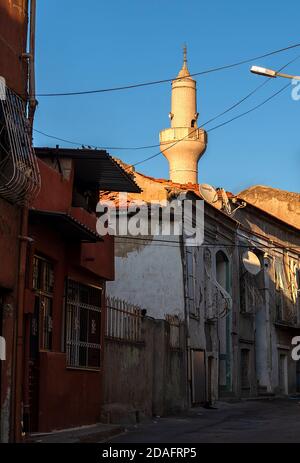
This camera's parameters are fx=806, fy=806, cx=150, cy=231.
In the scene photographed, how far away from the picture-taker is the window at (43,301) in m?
14.0

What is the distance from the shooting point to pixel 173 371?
73.4ft

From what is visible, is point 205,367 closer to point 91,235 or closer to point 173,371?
point 173,371

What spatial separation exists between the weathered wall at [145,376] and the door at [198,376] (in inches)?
41.4

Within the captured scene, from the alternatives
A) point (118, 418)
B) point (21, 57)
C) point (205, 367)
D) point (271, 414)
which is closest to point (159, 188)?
point (205, 367)

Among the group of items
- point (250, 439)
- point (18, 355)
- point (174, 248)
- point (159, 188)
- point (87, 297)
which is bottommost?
point (250, 439)

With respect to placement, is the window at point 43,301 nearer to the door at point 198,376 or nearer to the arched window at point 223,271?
the door at point 198,376

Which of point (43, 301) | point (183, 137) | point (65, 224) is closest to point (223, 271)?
point (183, 137)

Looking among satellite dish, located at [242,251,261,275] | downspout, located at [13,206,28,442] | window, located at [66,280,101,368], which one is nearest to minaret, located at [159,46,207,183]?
satellite dish, located at [242,251,261,275]

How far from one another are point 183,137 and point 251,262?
42.6ft

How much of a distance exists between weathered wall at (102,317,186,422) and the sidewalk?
1.56 meters

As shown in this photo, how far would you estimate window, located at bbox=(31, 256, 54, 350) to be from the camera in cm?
1397

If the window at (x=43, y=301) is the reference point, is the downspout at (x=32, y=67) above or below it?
above

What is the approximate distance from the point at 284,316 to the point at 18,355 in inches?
1012

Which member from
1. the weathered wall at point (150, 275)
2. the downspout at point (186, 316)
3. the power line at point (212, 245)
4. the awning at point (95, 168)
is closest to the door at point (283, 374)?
the power line at point (212, 245)
